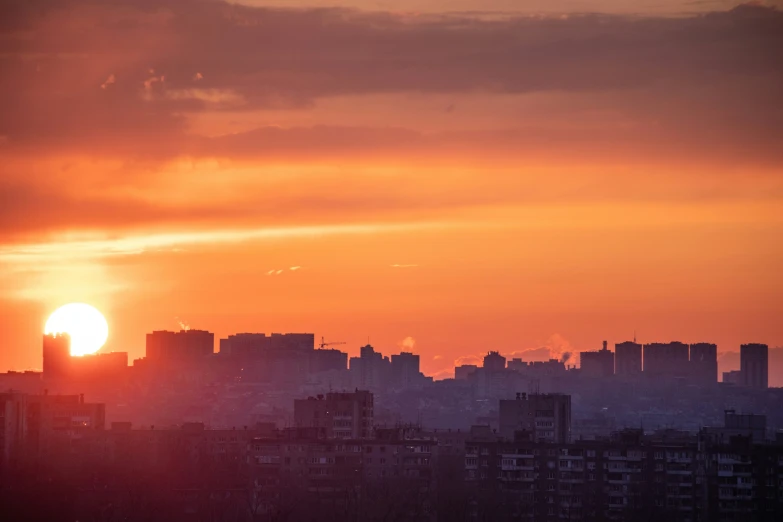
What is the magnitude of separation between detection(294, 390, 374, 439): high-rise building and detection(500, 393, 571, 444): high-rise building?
6.19m

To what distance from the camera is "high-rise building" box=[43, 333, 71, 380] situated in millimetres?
157125

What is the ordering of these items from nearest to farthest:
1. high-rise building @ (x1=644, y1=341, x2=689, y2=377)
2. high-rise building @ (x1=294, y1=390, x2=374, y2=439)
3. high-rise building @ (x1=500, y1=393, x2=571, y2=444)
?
high-rise building @ (x1=294, y1=390, x2=374, y2=439), high-rise building @ (x1=500, y1=393, x2=571, y2=444), high-rise building @ (x1=644, y1=341, x2=689, y2=377)

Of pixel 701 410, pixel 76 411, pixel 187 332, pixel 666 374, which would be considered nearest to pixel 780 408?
pixel 701 410

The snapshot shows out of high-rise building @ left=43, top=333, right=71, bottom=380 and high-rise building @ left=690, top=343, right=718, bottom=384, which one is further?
high-rise building @ left=690, top=343, right=718, bottom=384

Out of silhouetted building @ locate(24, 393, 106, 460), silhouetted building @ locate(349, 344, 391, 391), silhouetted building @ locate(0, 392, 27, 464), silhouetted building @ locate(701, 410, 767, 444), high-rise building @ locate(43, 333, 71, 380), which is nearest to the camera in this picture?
silhouetted building @ locate(0, 392, 27, 464)

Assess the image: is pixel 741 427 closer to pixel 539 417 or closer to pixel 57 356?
pixel 539 417

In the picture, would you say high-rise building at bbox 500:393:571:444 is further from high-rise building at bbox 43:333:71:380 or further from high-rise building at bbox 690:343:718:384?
high-rise building at bbox 690:343:718:384

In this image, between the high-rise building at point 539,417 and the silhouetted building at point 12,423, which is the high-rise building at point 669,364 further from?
the silhouetted building at point 12,423

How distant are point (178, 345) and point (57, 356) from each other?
104 ft

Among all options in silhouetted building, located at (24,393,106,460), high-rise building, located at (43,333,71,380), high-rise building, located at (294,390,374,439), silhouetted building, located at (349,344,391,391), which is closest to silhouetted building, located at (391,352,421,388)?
silhouetted building, located at (349,344,391,391)

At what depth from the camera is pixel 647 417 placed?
15712 cm

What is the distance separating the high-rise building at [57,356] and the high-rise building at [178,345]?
24.6 m

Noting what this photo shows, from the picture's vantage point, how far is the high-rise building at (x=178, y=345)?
18938 cm

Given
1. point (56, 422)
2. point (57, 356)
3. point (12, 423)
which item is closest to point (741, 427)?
point (56, 422)
